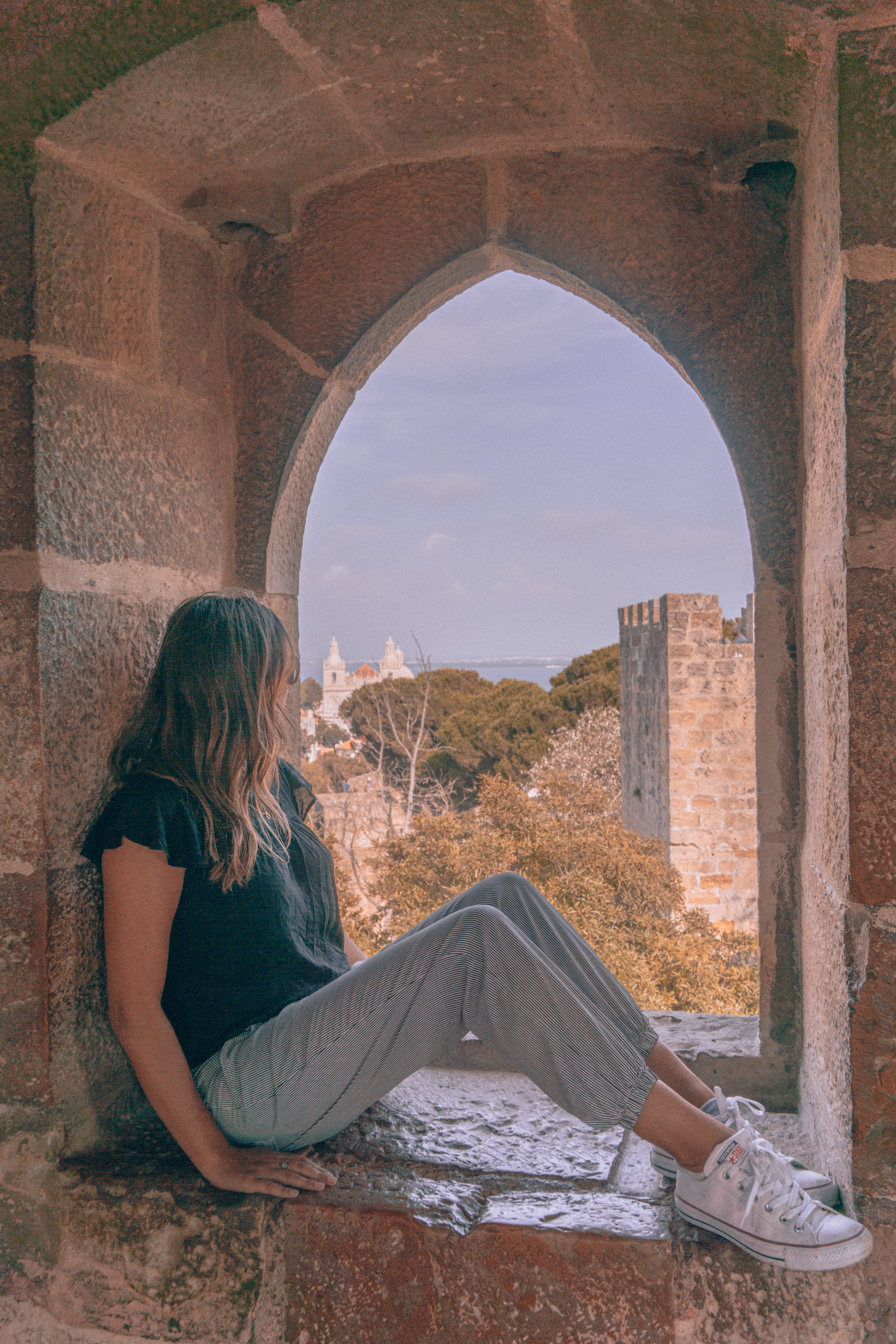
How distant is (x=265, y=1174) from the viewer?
1091 millimetres

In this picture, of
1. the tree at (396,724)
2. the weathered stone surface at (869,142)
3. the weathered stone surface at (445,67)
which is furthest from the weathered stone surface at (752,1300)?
the tree at (396,724)

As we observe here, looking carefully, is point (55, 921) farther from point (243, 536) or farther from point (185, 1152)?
point (243, 536)

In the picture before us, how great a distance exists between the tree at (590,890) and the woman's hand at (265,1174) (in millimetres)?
3594

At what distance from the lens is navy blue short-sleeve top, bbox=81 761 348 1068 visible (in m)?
1.08

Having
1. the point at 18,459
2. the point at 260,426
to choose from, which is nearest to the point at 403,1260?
the point at 18,459

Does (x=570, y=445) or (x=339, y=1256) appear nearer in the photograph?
(x=339, y=1256)

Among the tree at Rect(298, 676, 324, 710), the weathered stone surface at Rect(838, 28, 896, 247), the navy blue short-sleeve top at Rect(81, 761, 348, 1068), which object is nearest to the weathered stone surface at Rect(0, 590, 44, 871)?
the navy blue short-sleeve top at Rect(81, 761, 348, 1068)

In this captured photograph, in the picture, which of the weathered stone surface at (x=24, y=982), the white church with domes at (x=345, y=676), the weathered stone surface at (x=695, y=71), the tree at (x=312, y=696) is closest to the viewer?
the weathered stone surface at (x=695, y=71)

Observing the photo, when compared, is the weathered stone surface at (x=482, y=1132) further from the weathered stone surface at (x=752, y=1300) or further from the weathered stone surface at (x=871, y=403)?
the weathered stone surface at (x=871, y=403)

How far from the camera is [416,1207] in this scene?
1.06 meters

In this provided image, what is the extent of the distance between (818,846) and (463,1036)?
53 cm

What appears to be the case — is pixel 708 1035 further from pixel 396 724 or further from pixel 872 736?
pixel 396 724

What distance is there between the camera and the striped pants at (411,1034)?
105cm

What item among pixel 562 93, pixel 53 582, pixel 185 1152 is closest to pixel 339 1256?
pixel 185 1152
